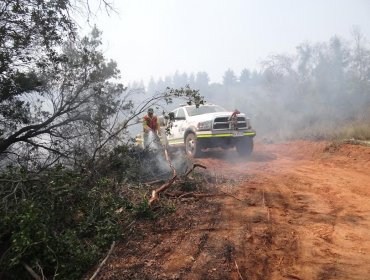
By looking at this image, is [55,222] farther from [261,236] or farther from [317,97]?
[317,97]

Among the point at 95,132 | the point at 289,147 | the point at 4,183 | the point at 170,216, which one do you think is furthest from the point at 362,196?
the point at 289,147

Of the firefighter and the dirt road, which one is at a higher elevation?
the firefighter

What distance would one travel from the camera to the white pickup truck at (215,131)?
11383 mm

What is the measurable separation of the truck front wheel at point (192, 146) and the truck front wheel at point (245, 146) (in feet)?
4.73

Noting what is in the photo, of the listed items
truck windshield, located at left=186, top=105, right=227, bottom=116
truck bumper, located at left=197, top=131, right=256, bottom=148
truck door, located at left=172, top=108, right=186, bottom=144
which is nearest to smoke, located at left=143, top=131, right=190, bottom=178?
truck bumper, located at left=197, top=131, right=256, bottom=148

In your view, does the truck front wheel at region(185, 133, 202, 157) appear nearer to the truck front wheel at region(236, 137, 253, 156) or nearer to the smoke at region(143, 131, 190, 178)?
the smoke at region(143, 131, 190, 178)

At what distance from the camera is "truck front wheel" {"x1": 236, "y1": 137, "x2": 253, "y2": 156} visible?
1203 centimetres

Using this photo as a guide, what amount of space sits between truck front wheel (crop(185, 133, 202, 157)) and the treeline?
5211mm

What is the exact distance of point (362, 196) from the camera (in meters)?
6.87

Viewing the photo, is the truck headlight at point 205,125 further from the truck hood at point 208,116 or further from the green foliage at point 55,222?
the green foliage at point 55,222

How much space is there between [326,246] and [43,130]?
6538 millimetres

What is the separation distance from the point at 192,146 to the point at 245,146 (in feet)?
6.08

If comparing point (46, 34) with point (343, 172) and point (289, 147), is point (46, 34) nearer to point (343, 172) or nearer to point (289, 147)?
point (343, 172)

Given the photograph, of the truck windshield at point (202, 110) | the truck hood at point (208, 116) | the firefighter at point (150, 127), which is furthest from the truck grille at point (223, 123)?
the firefighter at point (150, 127)
